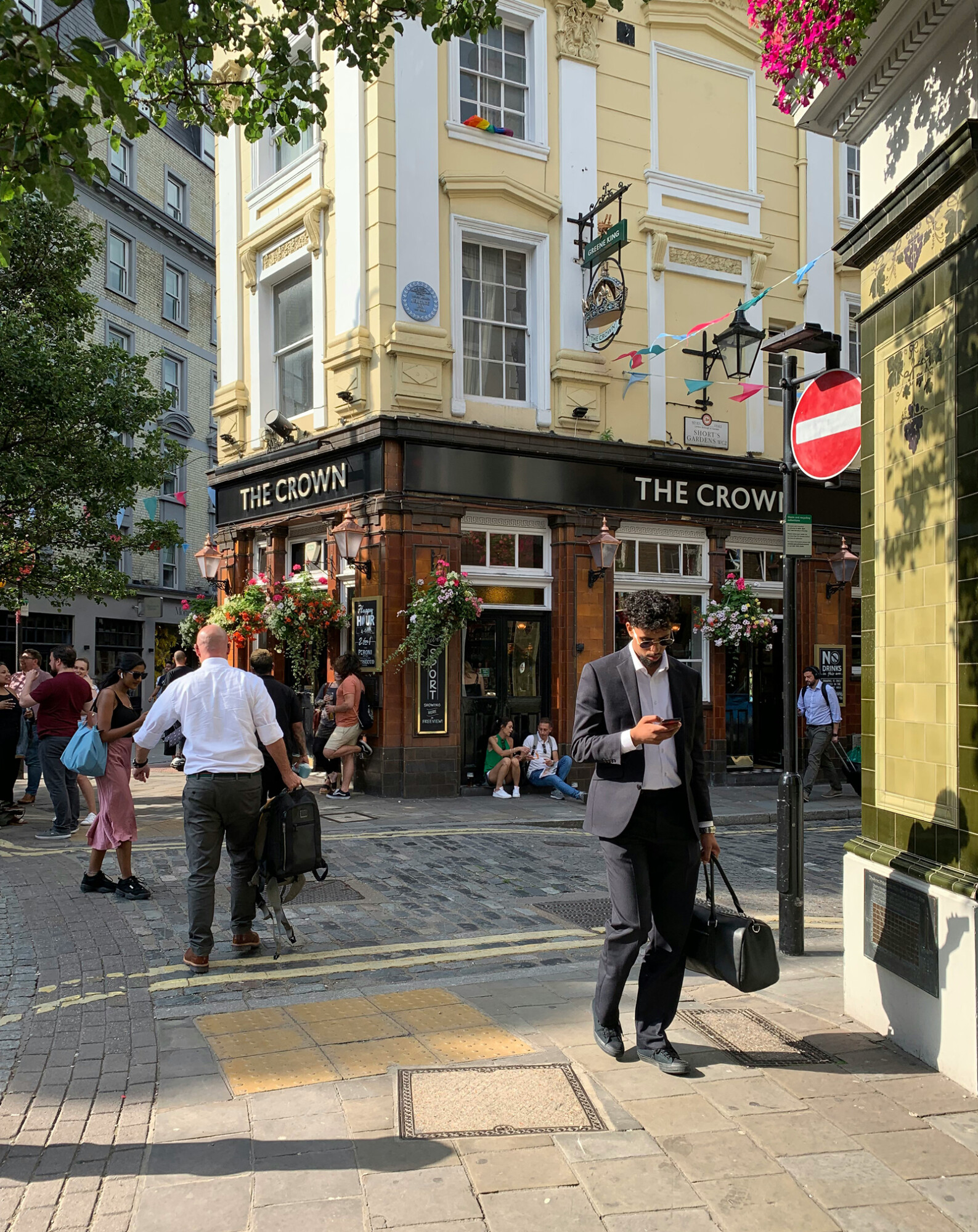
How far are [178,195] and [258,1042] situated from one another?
3444 centimetres

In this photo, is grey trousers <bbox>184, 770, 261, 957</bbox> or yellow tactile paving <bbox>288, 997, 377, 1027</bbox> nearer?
yellow tactile paving <bbox>288, 997, 377, 1027</bbox>

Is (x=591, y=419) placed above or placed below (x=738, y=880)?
above

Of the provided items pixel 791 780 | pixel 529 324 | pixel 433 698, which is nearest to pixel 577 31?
pixel 529 324

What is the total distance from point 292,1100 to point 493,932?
119 inches

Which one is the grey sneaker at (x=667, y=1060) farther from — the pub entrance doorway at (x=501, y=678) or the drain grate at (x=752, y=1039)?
the pub entrance doorway at (x=501, y=678)

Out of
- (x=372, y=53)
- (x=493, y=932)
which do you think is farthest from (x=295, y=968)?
(x=372, y=53)

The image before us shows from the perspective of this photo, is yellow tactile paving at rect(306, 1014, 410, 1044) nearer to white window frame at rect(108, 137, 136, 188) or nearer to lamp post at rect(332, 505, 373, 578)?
lamp post at rect(332, 505, 373, 578)

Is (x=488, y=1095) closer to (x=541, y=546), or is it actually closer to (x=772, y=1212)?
(x=772, y=1212)

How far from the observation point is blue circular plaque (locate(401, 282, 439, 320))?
14.1 m

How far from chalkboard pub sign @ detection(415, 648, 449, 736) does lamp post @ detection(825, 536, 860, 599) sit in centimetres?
728

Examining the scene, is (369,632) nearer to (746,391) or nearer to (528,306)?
(528,306)

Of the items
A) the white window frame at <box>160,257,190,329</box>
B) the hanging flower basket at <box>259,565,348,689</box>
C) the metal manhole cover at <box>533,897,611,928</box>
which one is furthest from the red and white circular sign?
the white window frame at <box>160,257,190,329</box>

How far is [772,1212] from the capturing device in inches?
127

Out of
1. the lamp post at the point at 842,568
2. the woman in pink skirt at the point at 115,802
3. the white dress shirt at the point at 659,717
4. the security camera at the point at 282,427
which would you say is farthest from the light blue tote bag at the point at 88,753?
the lamp post at the point at 842,568
